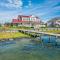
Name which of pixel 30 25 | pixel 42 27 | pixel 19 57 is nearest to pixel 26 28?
pixel 30 25

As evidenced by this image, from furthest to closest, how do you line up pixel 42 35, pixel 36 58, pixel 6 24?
pixel 6 24 < pixel 42 35 < pixel 36 58

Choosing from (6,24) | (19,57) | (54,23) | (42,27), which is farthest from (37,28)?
(19,57)

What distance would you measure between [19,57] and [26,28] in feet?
26.6

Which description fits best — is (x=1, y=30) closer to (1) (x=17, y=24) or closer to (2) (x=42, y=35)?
(1) (x=17, y=24)

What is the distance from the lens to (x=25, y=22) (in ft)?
46.1

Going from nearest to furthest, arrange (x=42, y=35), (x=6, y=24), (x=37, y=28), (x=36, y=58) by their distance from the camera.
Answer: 1. (x=36, y=58)
2. (x=42, y=35)
3. (x=6, y=24)
4. (x=37, y=28)

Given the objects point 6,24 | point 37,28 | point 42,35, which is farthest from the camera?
point 37,28

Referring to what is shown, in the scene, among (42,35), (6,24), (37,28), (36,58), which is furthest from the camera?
(37,28)

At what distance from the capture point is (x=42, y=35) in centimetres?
1242

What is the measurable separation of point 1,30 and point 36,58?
7.85 metres

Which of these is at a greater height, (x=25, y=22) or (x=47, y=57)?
(x=25, y=22)

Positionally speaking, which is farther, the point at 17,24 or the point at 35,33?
the point at 17,24

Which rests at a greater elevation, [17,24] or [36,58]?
[17,24]

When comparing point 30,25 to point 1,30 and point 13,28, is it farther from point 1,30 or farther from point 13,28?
point 1,30
